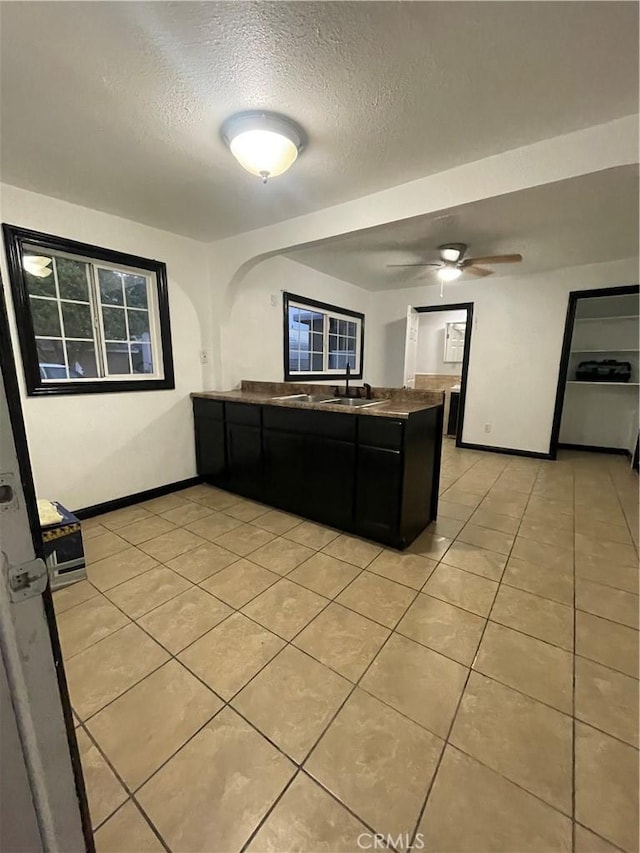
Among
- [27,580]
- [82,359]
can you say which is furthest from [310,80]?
[82,359]

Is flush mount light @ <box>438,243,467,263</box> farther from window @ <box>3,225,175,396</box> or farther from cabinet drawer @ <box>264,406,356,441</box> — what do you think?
window @ <box>3,225,175,396</box>

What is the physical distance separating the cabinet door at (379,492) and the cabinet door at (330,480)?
74 mm

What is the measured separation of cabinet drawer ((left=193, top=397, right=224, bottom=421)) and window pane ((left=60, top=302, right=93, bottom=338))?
1018 mm

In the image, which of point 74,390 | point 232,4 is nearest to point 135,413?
point 74,390

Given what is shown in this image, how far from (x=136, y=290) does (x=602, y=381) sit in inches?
219

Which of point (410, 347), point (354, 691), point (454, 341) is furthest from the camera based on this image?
point (454, 341)

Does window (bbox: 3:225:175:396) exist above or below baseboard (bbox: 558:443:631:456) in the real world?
above

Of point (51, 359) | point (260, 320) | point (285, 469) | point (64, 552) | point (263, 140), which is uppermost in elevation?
point (263, 140)

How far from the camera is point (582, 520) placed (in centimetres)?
278

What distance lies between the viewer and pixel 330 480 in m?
2.55

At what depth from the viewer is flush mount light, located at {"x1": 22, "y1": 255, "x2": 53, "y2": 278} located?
2.37m

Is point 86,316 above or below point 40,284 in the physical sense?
below
